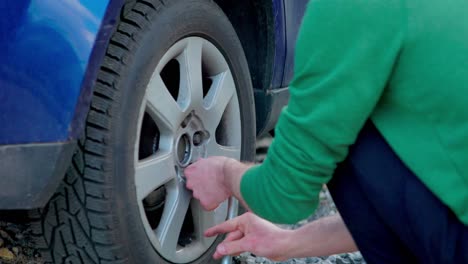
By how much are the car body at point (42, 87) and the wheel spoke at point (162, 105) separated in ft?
0.84

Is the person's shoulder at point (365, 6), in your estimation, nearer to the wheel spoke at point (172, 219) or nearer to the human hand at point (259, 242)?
the human hand at point (259, 242)

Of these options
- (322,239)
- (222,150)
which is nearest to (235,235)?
(322,239)

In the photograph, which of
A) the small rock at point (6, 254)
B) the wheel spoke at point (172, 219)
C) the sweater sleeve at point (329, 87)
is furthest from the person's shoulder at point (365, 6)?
the small rock at point (6, 254)

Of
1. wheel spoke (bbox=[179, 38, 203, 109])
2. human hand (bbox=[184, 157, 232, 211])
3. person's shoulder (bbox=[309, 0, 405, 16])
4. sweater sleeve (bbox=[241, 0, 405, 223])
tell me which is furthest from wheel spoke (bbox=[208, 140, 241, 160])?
person's shoulder (bbox=[309, 0, 405, 16])

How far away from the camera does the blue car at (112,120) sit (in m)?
1.68

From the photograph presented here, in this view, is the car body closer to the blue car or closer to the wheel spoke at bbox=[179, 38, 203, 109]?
the blue car

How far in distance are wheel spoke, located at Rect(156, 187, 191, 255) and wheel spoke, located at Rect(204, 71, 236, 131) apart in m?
0.25

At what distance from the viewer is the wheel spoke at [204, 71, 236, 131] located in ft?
7.50

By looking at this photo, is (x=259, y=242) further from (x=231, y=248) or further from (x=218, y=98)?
(x=218, y=98)

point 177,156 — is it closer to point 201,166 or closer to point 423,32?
point 201,166

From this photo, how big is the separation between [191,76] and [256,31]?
652 mm

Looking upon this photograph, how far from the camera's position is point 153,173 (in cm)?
200

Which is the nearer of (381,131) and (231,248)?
(381,131)

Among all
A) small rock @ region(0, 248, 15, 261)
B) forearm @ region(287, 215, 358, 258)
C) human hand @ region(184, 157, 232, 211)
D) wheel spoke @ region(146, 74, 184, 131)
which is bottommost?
forearm @ region(287, 215, 358, 258)
